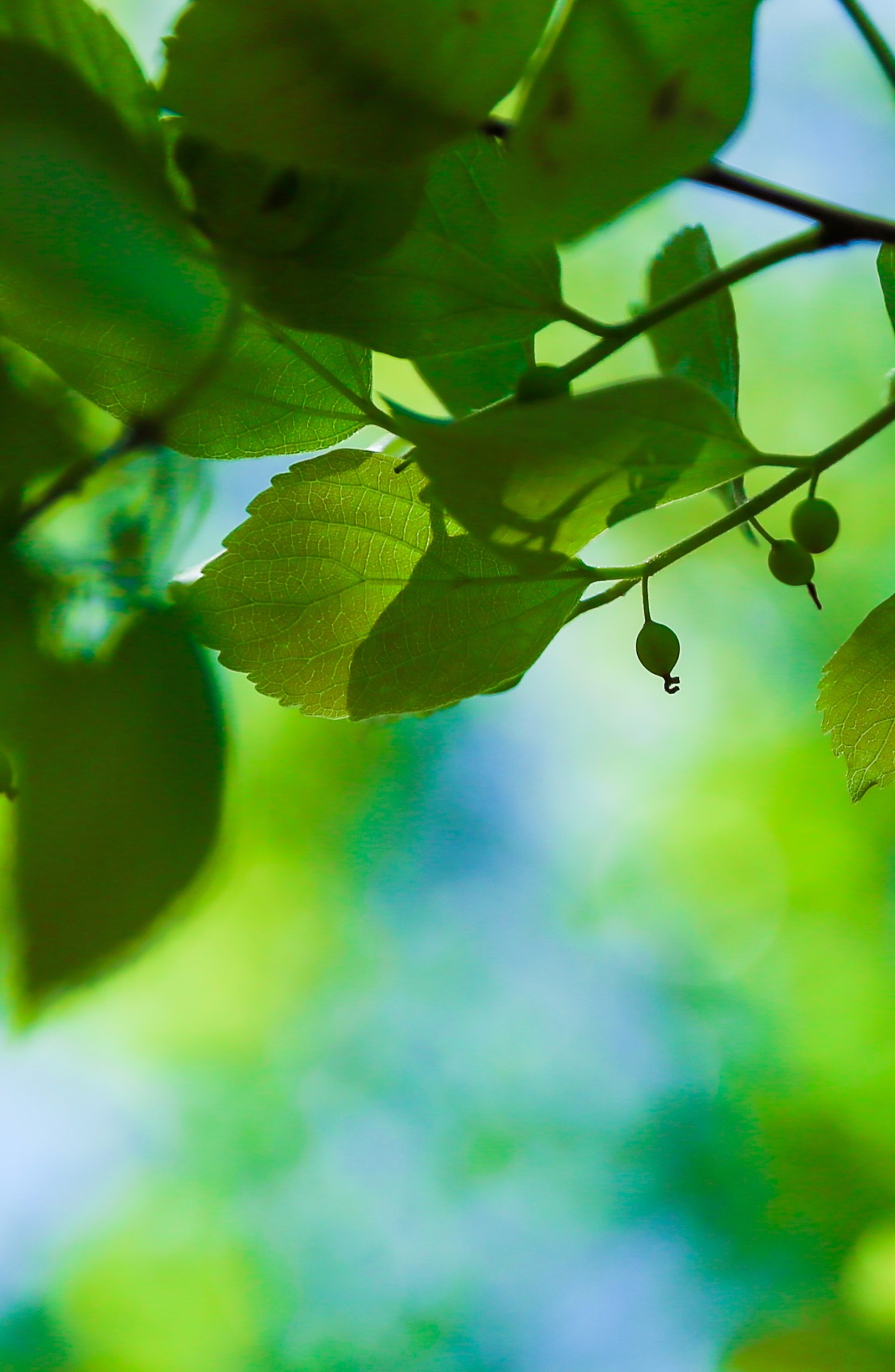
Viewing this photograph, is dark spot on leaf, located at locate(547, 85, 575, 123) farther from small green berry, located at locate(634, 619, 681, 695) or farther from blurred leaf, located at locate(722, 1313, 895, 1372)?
blurred leaf, located at locate(722, 1313, 895, 1372)

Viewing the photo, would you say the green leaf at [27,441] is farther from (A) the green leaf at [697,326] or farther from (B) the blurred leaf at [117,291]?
(A) the green leaf at [697,326]

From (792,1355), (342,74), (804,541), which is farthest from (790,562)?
(792,1355)

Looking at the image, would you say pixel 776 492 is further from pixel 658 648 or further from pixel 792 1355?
pixel 792 1355

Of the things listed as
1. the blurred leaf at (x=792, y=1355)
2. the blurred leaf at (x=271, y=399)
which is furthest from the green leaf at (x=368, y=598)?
the blurred leaf at (x=792, y=1355)

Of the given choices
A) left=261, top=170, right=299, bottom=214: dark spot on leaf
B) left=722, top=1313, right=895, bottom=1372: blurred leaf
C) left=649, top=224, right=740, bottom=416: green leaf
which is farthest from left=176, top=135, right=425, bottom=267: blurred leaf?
left=722, top=1313, right=895, bottom=1372: blurred leaf

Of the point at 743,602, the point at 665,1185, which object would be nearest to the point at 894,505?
the point at 743,602

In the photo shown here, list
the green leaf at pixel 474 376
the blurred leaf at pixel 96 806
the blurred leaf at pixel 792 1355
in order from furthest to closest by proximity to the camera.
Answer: the blurred leaf at pixel 792 1355 → the green leaf at pixel 474 376 → the blurred leaf at pixel 96 806
